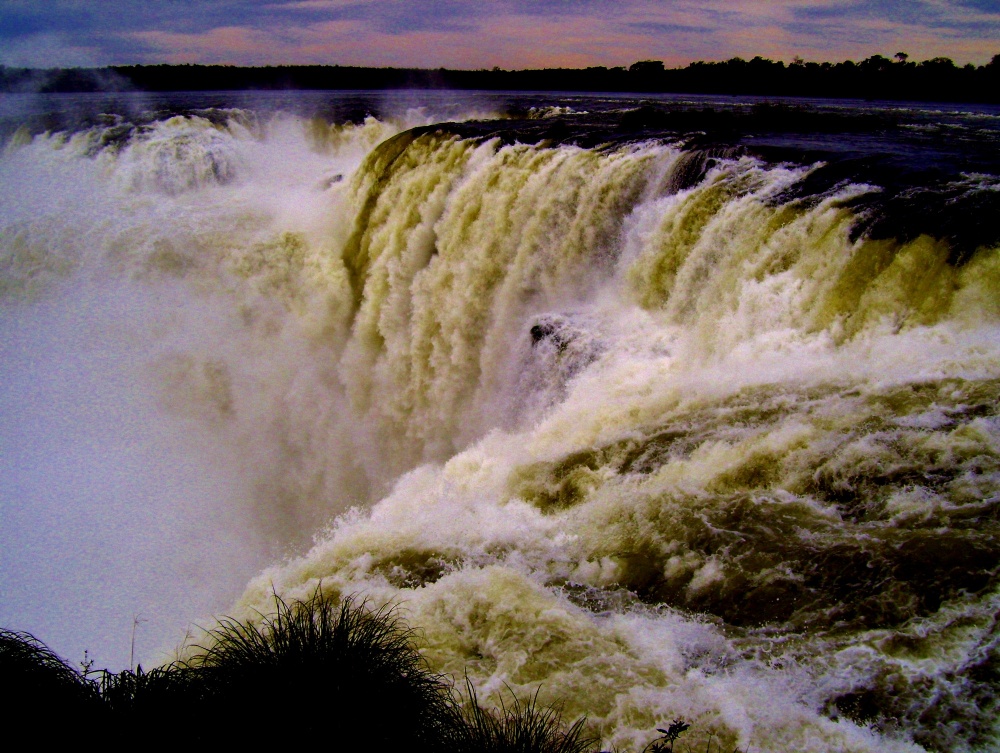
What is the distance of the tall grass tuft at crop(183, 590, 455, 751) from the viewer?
2.92m

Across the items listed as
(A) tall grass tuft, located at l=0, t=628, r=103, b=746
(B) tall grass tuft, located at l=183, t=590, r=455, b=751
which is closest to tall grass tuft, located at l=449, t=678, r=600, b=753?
(B) tall grass tuft, located at l=183, t=590, r=455, b=751

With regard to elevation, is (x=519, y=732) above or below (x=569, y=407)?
below

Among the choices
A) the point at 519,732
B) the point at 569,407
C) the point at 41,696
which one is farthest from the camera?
the point at 569,407

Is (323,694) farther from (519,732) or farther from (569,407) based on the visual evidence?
(569,407)

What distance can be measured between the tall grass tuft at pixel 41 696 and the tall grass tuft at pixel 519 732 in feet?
5.86

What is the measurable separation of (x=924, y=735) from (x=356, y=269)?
12149 mm

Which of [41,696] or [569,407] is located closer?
[41,696]

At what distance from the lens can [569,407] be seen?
6902mm

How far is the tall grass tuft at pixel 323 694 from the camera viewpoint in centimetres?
292

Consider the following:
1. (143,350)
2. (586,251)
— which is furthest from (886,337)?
(143,350)

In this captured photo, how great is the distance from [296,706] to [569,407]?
4.40 meters

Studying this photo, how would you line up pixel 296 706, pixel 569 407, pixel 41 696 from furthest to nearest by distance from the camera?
1. pixel 569 407
2. pixel 41 696
3. pixel 296 706

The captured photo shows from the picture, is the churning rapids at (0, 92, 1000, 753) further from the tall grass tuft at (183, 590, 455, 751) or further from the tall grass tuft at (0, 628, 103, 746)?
the tall grass tuft at (0, 628, 103, 746)

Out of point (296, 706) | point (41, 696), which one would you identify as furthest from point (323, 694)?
point (41, 696)
